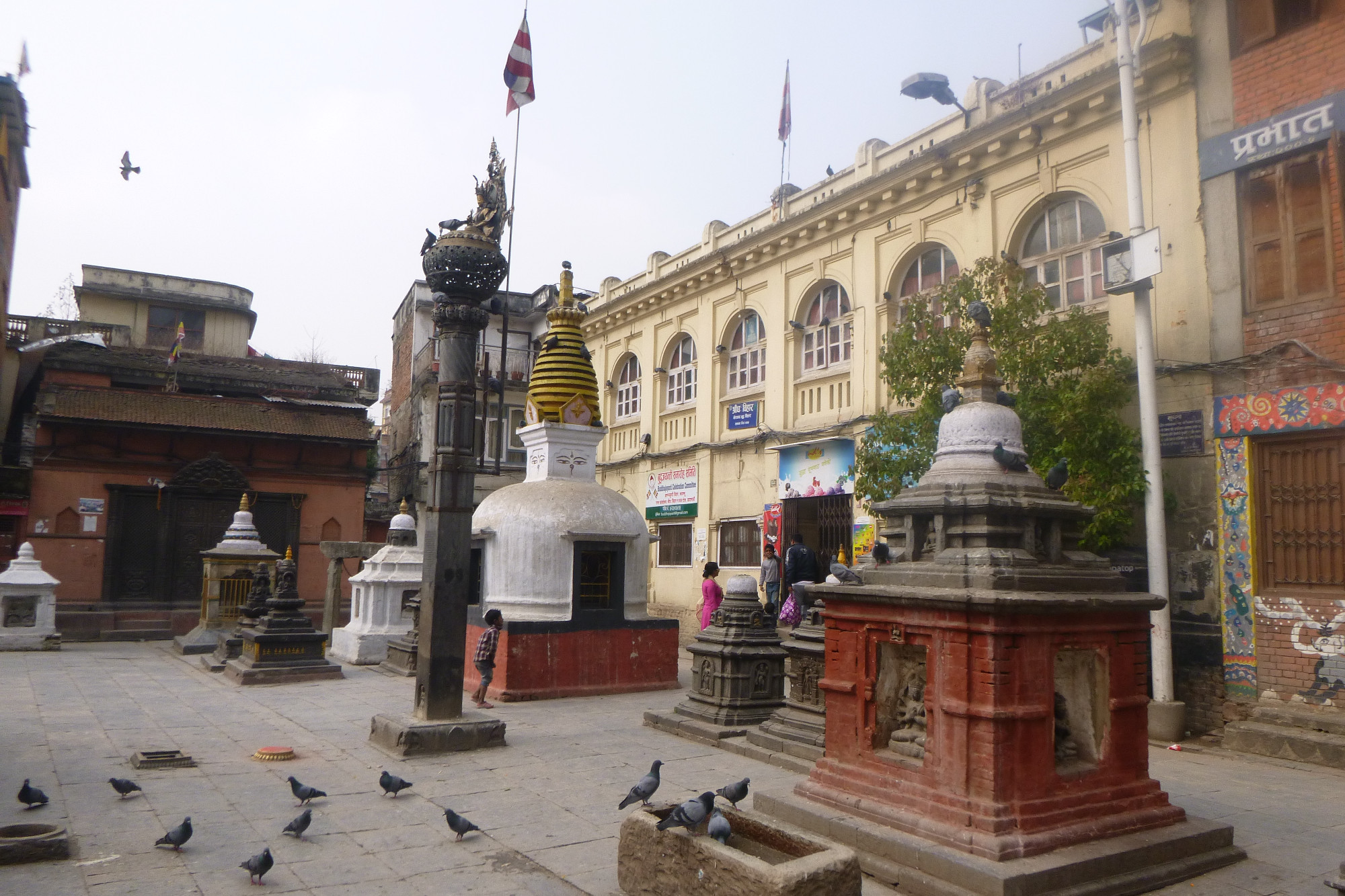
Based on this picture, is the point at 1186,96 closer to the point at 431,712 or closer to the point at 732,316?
the point at 732,316

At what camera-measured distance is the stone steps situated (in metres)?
9.15

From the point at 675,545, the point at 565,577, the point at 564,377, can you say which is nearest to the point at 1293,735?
the point at 565,577

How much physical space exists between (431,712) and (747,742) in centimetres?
307

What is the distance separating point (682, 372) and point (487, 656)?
1167cm

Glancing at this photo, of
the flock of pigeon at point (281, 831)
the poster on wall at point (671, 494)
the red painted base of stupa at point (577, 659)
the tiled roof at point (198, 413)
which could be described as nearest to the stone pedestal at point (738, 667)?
the red painted base of stupa at point (577, 659)

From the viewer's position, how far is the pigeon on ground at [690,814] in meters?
4.83

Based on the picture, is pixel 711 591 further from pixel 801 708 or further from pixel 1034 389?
pixel 801 708

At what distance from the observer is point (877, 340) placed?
16.3 metres

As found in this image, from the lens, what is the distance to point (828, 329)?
17781mm

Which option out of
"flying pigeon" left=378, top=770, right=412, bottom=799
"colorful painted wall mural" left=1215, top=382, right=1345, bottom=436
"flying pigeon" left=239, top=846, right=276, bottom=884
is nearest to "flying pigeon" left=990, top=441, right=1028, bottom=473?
"flying pigeon" left=378, top=770, right=412, bottom=799

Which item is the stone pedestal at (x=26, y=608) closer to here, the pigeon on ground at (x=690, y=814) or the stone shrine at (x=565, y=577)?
the stone shrine at (x=565, y=577)

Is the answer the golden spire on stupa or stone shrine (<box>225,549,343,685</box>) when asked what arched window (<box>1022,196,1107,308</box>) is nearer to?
the golden spire on stupa

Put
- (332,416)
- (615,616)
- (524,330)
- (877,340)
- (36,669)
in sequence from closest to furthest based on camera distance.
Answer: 1. (615,616)
2. (36,669)
3. (877,340)
4. (332,416)
5. (524,330)

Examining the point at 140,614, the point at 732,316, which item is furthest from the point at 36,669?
the point at 732,316
